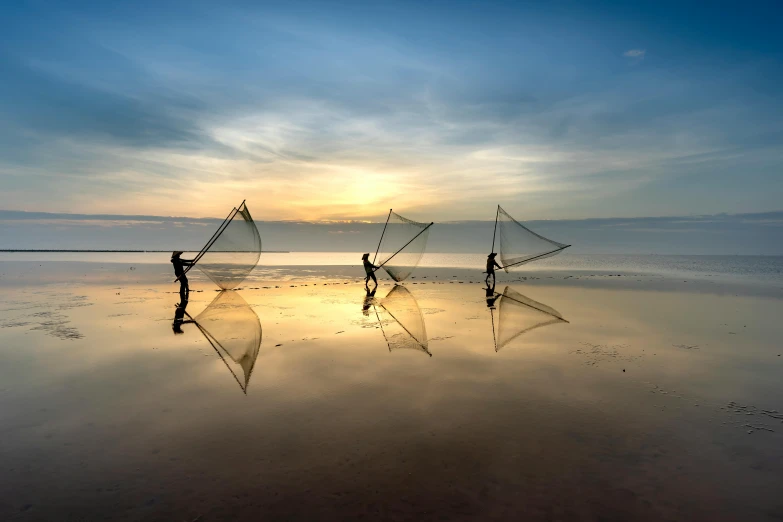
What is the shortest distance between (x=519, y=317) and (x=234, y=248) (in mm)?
16124

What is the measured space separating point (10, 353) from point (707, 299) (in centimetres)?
3390

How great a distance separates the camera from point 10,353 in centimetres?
1202

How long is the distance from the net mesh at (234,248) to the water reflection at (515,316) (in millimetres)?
13884

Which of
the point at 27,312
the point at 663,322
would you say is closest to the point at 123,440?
the point at 27,312

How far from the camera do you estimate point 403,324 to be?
16.8 meters

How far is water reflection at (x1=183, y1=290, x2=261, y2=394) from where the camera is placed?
11156mm

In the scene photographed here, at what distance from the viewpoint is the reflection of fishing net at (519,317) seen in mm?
15242

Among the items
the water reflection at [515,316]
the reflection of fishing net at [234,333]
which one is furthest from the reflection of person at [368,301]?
the water reflection at [515,316]

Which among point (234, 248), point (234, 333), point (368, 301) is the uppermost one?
point (234, 248)

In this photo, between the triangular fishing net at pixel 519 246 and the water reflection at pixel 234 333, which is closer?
the water reflection at pixel 234 333

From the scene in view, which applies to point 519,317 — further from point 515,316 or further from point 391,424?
point 391,424

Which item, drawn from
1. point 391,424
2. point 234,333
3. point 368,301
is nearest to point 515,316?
point 368,301

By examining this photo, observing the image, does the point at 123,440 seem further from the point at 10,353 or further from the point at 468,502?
the point at 10,353

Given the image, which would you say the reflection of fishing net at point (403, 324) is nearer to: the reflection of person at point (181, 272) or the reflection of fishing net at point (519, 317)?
the reflection of fishing net at point (519, 317)
